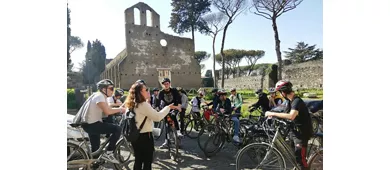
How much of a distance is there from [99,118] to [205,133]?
4.00 ft

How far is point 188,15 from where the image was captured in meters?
2.61

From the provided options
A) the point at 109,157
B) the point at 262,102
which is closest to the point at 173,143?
the point at 109,157

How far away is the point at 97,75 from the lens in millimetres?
2580

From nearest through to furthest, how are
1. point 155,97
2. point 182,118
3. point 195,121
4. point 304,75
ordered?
point 304,75 → point 155,97 → point 182,118 → point 195,121

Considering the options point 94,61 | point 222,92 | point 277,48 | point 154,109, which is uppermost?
point 277,48

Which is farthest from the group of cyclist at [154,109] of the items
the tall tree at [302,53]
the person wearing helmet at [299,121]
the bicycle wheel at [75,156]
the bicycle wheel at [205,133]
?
the tall tree at [302,53]

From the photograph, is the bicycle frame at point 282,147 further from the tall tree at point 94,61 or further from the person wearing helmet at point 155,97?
the tall tree at point 94,61

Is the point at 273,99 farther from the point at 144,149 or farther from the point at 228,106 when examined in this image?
the point at 144,149

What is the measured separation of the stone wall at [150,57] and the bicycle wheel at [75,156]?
0.68m

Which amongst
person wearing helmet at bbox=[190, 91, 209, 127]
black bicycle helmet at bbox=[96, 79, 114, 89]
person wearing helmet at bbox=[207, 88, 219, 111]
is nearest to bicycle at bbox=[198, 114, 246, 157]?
person wearing helmet at bbox=[207, 88, 219, 111]
